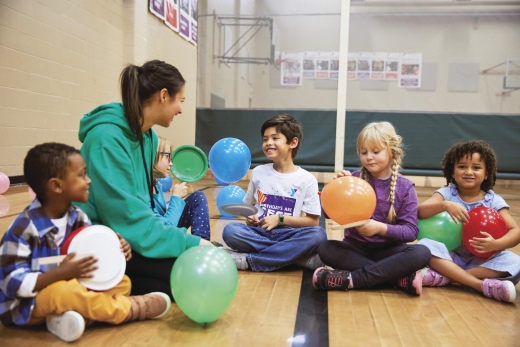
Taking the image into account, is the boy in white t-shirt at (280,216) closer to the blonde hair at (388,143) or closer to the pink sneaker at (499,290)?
the blonde hair at (388,143)

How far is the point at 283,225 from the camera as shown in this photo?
84.4 inches

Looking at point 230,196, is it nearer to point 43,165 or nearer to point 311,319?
point 311,319

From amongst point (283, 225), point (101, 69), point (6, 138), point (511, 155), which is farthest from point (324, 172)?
point (283, 225)

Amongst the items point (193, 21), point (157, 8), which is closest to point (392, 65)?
point (193, 21)

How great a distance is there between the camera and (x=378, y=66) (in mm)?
6582

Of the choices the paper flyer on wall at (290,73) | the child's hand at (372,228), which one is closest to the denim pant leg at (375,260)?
the child's hand at (372,228)

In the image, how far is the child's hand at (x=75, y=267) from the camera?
1.25m

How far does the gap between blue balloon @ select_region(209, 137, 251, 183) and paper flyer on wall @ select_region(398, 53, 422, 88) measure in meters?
3.78

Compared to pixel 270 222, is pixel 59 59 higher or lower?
higher

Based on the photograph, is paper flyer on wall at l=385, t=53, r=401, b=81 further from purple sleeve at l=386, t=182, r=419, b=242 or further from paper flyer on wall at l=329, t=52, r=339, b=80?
purple sleeve at l=386, t=182, r=419, b=242

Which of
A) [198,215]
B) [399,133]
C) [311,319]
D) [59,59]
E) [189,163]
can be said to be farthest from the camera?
[399,133]

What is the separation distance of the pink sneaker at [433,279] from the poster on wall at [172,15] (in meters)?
5.57

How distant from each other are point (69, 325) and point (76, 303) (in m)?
0.06

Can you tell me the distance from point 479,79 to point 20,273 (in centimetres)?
661
